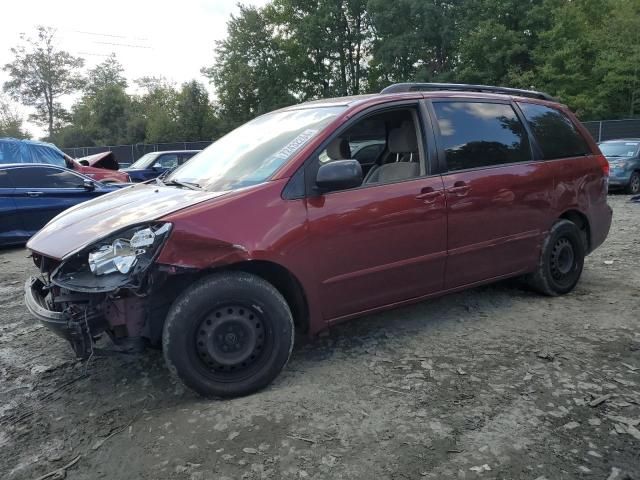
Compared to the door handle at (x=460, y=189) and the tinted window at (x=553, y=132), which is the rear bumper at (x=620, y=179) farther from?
the door handle at (x=460, y=189)

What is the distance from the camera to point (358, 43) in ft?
134

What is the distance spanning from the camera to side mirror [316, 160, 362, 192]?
3203 millimetres

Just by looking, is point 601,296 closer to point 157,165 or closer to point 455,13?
point 157,165

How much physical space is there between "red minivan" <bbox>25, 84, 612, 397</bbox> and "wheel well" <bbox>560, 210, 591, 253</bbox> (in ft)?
0.20

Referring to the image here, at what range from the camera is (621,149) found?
14.1 meters

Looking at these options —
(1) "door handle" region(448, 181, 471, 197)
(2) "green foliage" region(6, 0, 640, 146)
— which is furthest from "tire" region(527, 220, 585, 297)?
(2) "green foliage" region(6, 0, 640, 146)

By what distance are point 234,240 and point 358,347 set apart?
133 centimetres

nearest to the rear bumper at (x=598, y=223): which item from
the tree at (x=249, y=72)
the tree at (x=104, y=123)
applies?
the tree at (x=249, y=72)

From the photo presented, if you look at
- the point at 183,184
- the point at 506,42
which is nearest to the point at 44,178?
the point at 183,184

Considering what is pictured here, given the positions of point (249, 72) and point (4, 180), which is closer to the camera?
point (4, 180)

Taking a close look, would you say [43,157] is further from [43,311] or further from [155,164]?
[43,311]

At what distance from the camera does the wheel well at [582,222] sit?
4844mm

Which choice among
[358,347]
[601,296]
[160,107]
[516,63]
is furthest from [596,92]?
[160,107]

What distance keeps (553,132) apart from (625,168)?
10550 millimetres
